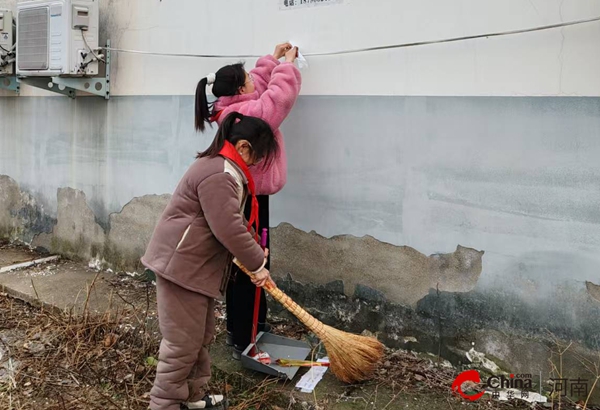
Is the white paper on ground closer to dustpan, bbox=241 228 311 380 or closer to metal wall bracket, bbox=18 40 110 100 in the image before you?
dustpan, bbox=241 228 311 380

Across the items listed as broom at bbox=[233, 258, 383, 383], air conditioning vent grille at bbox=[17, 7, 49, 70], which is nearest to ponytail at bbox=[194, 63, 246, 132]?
broom at bbox=[233, 258, 383, 383]

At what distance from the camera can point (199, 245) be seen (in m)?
2.95

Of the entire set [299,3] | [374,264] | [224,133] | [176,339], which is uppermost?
[299,3]

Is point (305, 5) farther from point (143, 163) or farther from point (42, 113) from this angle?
point (42, 113)

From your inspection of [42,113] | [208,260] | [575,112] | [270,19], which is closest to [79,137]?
[42,113]

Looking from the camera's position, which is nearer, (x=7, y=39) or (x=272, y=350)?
(x=272, y=350)

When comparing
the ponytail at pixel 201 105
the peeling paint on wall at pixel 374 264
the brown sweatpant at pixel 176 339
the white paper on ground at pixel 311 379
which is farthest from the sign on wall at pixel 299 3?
the white paper on ground at pixel 311 379

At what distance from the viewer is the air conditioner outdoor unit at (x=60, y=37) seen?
5031 millimetres

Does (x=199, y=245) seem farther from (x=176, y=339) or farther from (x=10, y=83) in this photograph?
(x=10, y=83)

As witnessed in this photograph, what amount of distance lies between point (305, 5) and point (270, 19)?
316 millimetres

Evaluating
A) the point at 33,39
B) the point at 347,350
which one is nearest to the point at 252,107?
the point at 347,350

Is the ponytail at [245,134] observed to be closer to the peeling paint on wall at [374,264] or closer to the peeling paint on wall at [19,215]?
the peeling paint on wall at [374,264]

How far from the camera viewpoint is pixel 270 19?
416 centimetres

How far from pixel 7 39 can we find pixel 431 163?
15.1 feet
